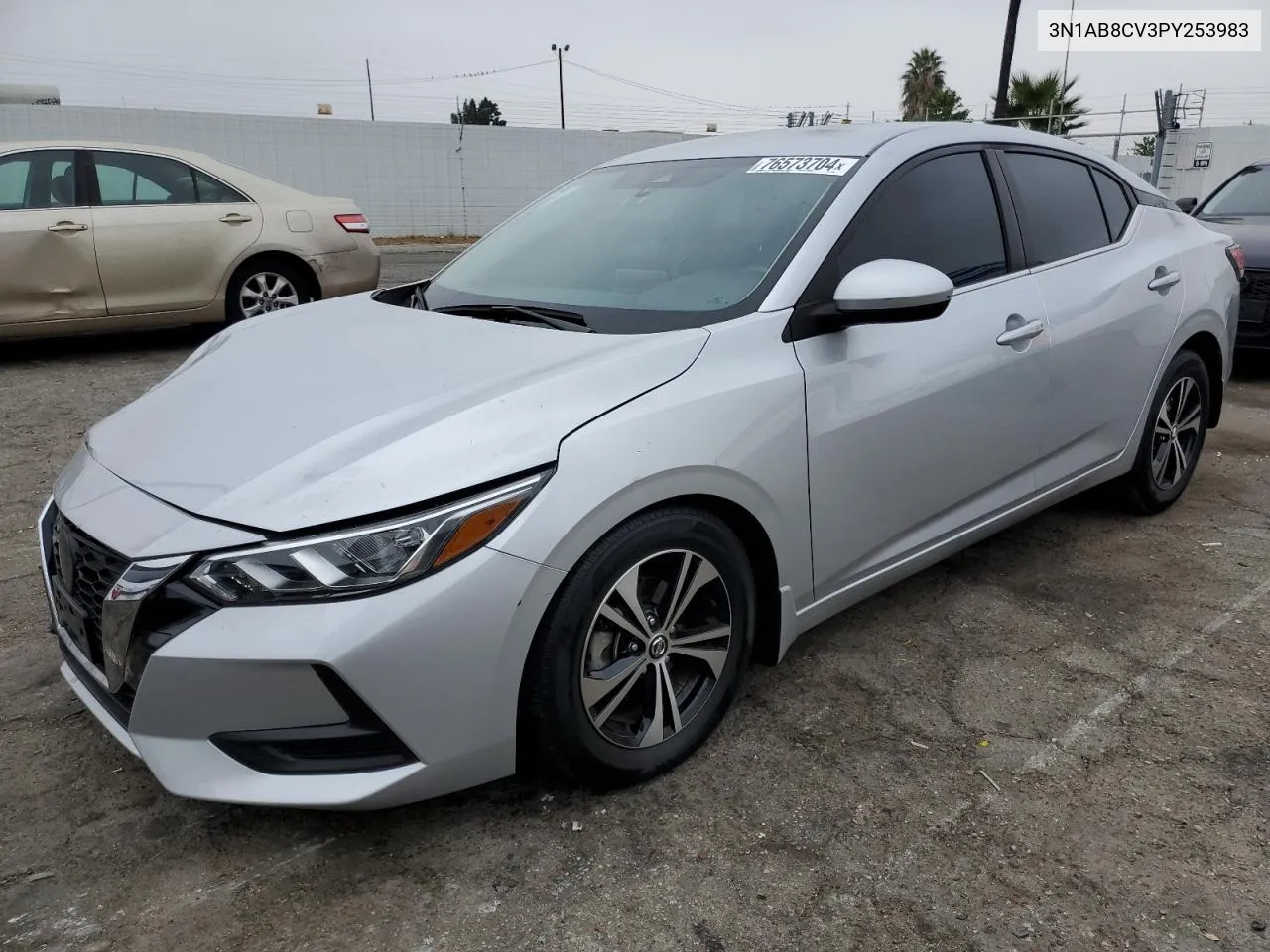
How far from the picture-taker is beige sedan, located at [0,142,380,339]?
6.68 m

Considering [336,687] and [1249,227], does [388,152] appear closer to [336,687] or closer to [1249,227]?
[1249,227]

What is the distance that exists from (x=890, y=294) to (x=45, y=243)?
610 centimetres

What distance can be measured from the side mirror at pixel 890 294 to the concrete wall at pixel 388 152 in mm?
18993

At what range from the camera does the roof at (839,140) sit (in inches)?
126

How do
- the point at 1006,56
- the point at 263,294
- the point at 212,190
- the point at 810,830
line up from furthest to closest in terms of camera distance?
the point at 1006,56 → the point at 263,294 → the point at 212,190 → the point at 810,830

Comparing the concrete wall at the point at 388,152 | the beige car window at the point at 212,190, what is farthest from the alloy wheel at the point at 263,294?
the concrete wall at the point at 388,152

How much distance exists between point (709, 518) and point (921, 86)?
46.6 metres

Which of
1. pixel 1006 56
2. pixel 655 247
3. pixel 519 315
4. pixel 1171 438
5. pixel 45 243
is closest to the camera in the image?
pixel 519 315

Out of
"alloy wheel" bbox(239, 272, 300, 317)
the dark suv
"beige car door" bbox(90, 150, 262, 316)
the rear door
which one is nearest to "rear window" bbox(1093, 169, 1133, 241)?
the rear door

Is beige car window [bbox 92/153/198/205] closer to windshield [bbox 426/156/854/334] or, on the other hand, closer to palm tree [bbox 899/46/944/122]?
windshield [bbox 426/156/854/334]

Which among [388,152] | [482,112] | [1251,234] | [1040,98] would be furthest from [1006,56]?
[482,112]

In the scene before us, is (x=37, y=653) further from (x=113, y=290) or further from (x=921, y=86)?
(x=921, y=86)

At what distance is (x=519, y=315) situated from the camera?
2916 millimetres

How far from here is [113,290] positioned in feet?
22.7
